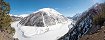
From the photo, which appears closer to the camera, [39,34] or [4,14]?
[4,14]

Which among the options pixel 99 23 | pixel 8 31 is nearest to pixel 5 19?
pixel 8 31

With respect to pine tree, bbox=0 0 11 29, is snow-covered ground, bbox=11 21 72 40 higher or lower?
lower

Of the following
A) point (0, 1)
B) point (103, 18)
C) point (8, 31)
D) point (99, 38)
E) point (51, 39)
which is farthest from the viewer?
point (51, 39)

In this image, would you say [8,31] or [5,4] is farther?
[8,31]

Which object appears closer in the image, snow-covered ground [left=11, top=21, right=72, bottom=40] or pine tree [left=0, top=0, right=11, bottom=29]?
pine tree [left=0, top=0, right=11, bottom=29]

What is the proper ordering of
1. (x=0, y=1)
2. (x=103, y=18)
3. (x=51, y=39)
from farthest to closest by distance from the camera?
1. (x=51, y=39)
2. (x=0, y=1)
3. (x=103, y=18)

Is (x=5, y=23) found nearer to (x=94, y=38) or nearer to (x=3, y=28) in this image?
(x=3, y=28)

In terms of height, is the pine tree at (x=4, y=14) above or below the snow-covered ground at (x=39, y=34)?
above

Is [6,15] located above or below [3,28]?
above

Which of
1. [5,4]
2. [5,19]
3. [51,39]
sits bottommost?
[51,39]

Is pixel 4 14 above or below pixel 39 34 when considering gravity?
above

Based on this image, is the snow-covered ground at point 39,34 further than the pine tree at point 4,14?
Yes
